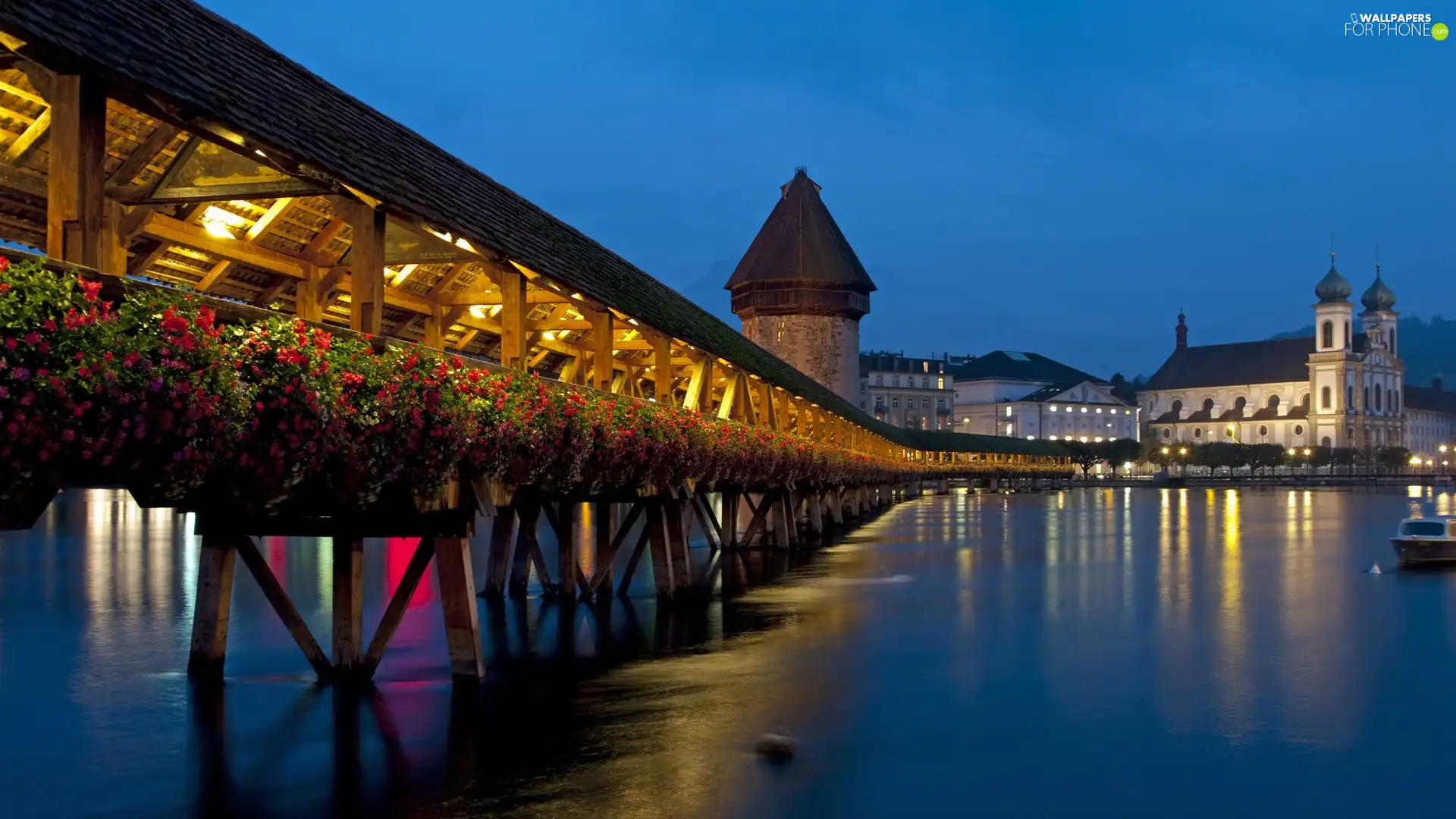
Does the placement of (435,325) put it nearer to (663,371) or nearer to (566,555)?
(663,371)

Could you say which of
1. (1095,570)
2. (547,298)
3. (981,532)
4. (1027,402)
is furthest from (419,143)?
→ (1027,402)

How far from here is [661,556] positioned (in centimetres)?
2683

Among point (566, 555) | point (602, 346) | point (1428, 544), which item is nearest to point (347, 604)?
point (602, 346)

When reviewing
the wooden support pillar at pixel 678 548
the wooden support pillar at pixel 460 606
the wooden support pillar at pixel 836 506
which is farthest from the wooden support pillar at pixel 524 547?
the wooden support pillar at pixel 836 506

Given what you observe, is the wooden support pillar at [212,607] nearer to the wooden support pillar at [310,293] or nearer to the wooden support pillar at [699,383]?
the wooden support pillar at [310,293]

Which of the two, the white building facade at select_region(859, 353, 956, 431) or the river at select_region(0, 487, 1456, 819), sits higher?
the white building facade at select_region(859, 353, 956, 431)

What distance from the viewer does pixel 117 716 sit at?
1580 centimetres

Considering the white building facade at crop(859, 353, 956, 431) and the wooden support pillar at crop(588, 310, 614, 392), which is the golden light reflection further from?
the white building facade at crop(859, 353, 956, 431)

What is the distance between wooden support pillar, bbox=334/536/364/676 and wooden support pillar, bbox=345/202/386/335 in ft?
9.54

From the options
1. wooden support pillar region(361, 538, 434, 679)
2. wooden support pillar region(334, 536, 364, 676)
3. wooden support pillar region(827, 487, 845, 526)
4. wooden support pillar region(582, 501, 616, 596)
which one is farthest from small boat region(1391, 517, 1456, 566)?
wooden support pillar region(334, 536, 364, 676)

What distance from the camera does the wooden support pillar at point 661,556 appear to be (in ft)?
86.0

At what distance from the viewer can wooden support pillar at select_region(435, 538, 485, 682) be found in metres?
15.3

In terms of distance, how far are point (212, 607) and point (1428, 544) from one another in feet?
102

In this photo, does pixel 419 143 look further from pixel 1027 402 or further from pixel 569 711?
pixel 1027 402
